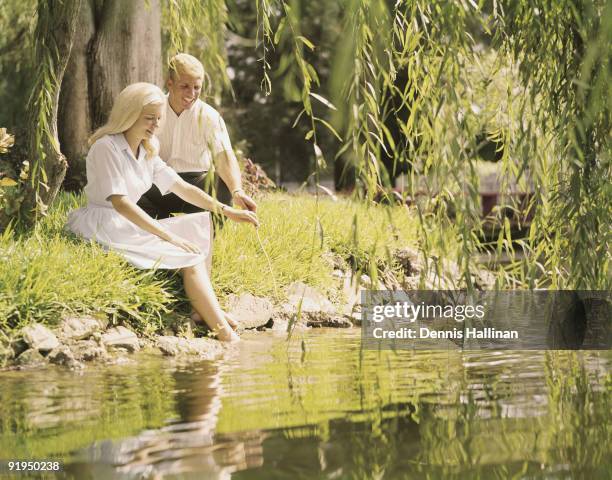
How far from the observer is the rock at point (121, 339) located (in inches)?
239

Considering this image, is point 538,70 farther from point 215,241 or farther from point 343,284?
point 343,284

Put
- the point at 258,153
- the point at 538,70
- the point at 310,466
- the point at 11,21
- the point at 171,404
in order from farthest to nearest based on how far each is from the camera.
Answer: the point at 258,153 → the point at 11,21 → the point at 538,70 → the point at 171,404 → the point at 310,466

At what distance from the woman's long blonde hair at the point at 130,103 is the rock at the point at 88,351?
4.93 ft

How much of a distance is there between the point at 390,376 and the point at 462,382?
0.39 meters

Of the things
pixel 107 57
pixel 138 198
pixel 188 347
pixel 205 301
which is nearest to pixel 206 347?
pixel 188 347

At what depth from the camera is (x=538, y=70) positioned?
478 cm

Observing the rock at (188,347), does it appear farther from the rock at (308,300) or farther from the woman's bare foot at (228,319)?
the rock at (308,300)

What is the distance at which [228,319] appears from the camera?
691 centimetres

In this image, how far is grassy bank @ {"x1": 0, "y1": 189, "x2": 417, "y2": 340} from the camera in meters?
5.94

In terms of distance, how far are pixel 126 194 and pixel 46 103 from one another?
765 millimetres

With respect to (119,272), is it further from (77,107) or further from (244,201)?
(77,107)

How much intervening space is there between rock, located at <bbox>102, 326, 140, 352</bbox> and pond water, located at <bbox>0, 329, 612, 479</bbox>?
331 mm

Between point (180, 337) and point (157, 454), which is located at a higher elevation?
point (180, 337)

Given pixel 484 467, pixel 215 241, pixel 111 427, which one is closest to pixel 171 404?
pixel 111 427
